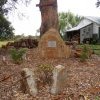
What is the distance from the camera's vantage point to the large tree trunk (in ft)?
44.4

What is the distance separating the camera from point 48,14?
540 inches

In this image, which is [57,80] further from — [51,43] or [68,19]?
[68,19]

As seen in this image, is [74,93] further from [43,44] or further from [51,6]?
[51,6]

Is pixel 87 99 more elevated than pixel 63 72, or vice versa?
pixel 63 72

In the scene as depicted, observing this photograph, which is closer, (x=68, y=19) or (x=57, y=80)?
(x=57, y=80)

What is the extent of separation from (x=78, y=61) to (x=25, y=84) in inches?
183

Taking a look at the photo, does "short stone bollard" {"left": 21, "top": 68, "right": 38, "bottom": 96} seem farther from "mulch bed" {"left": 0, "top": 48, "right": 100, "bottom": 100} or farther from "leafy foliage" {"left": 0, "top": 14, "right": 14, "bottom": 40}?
"leafy foliage" {"left": 0, "top": 14, "right": 14, "bottom": 40}

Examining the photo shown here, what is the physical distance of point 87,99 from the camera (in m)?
6.60

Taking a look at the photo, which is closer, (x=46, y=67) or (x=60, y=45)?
(x=46, y=67)

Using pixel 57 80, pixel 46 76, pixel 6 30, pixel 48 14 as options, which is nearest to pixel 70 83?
pixel 46 76

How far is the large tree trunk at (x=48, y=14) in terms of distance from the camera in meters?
13.5

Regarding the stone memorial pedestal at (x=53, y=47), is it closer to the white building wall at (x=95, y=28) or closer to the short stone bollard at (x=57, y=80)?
the short stone bollard at (x=57, y=80)

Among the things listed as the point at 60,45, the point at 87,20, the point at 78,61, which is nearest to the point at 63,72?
the point at 78,61

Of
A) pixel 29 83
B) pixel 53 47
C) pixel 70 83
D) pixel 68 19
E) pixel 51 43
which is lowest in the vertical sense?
pixel 70 83
